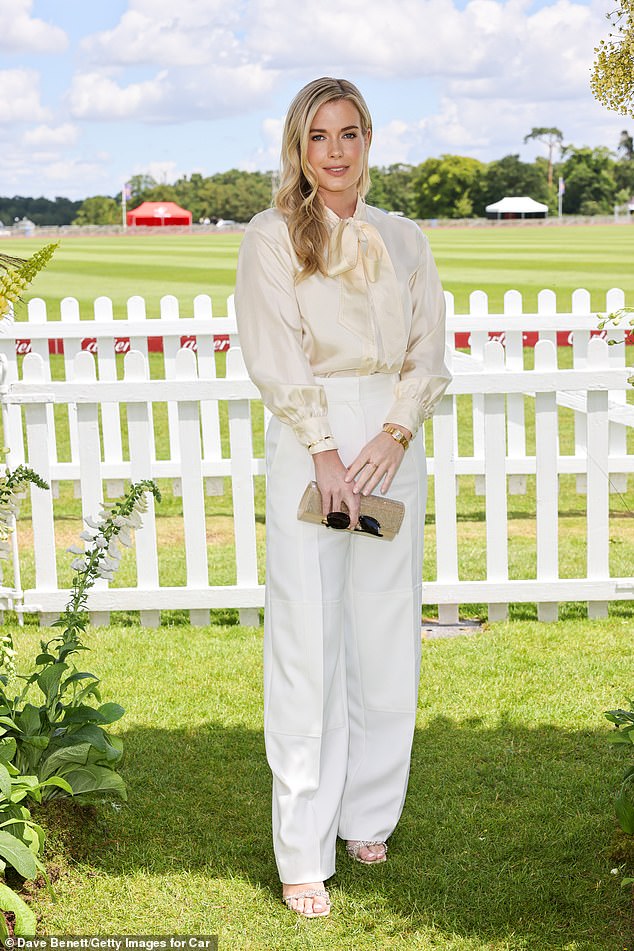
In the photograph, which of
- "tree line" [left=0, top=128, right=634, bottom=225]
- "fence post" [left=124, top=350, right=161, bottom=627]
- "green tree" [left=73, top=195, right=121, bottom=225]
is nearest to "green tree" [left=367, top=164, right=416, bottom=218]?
"tree line" [left=0, top=128, right=634, bottom=225]

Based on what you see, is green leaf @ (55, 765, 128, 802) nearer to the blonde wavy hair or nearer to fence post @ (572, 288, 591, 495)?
the blonde wavy hair

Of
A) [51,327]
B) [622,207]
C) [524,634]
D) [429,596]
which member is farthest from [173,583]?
[622,207]

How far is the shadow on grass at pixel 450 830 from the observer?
3070mm

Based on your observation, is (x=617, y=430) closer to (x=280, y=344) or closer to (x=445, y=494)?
(x=445, y=494)

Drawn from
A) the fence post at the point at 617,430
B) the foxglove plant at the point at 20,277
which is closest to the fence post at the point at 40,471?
the foxglove plant at the point at 20,277

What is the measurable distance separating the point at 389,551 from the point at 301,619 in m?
0.32

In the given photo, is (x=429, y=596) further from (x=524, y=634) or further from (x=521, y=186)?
(x=521, y=186)

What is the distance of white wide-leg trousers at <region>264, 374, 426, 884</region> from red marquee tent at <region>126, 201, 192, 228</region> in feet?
345

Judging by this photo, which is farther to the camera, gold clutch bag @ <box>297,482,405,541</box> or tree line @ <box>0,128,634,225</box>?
tree line @ <box>0,128,634,225</box>

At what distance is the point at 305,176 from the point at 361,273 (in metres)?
0.30

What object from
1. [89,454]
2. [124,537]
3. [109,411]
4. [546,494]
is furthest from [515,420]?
[124,537]

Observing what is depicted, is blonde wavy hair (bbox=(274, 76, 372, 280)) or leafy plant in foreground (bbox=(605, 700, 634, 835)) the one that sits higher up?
blonde wavy hair (bbox=(274, 76, 372, 280))

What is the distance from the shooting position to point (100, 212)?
124 metres

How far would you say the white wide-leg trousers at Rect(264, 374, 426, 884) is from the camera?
122 inches
